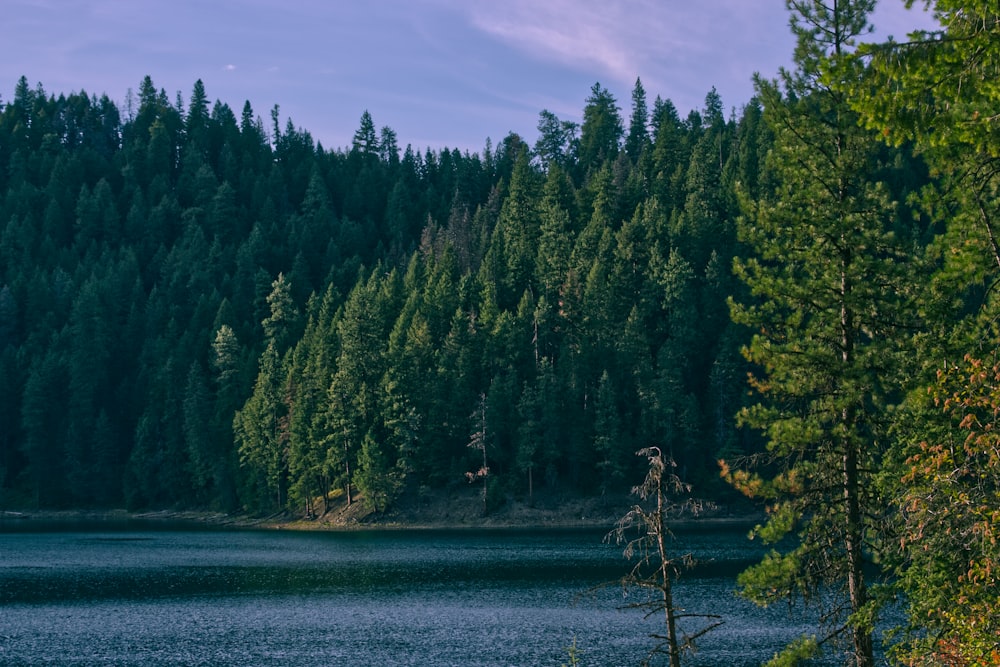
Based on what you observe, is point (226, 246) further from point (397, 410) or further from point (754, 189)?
point (754, 189)

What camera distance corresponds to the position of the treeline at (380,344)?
108 m

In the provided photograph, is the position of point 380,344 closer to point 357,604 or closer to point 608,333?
point 608,333

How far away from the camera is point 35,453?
431ft

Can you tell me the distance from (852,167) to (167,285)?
508 ft

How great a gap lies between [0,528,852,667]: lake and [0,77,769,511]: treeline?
69.5 ft

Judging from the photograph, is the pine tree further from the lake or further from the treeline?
the treeline

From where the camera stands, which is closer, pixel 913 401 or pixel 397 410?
pixel 913 401

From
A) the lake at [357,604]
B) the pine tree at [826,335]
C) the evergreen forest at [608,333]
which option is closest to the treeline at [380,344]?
the evergreen forest at [608,333]

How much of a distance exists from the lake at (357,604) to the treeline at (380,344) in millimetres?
21192

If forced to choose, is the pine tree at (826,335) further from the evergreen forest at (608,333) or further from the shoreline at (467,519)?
the shoreline at (467,519)

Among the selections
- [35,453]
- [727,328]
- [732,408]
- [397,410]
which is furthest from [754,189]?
[35,453]

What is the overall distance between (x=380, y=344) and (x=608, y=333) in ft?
90.7

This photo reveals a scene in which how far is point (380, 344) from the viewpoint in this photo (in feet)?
377

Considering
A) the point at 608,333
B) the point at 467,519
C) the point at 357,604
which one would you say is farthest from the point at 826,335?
the point at 608,333
